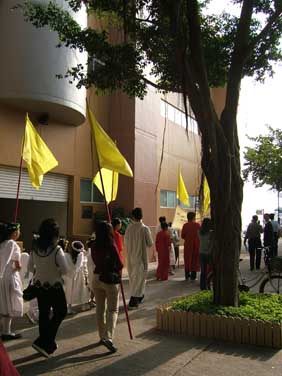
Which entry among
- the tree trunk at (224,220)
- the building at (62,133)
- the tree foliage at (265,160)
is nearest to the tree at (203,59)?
the tree trunk at (224,220)

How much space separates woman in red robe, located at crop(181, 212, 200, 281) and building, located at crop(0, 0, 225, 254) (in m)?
1.59

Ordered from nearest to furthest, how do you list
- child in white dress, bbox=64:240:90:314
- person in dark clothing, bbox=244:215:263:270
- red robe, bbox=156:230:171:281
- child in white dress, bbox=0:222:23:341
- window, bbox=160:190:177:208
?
child in white dress, bbox=0:222:23:341, child in white dress, bbox=64:240:90:314, red robe, bbox=156:230:171:281, person in dark clothing, bbox=244:215:263:270, window, bbox=160:190:177:208

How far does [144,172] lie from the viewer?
1744cm

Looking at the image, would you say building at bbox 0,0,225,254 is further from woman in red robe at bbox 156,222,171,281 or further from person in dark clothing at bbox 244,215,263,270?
person in dark clothing at bbox 244,215,263,270

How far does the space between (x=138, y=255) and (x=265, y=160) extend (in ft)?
73.5

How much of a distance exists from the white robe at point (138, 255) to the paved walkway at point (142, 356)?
1.56 metres

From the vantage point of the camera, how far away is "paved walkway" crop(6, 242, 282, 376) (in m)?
5.08

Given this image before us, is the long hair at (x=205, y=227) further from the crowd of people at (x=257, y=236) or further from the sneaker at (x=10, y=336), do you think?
the sneaker at (x=10, y=336)

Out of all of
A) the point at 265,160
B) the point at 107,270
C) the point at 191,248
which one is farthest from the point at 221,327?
the point at 265,160

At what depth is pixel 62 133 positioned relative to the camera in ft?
47.5

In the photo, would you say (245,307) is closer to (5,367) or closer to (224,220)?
(224,220)

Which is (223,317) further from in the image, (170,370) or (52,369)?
(52,369)

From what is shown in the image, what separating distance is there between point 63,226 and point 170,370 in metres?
10.5

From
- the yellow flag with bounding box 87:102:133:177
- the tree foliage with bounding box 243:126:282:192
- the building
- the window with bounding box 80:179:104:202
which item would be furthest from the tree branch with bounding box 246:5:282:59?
the tree foliage with bounding box 243:126:282:192
